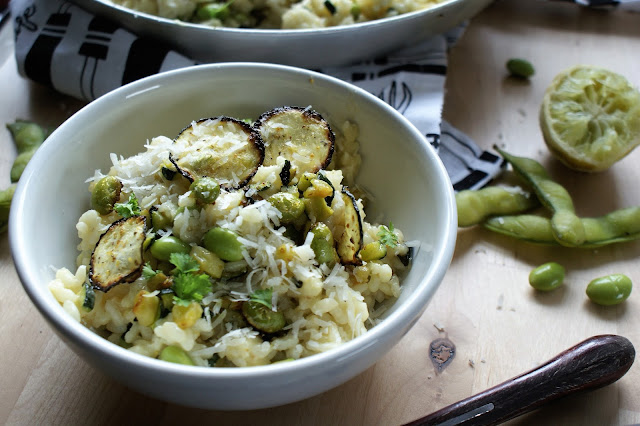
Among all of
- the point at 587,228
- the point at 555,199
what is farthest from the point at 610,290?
the point at 555,199

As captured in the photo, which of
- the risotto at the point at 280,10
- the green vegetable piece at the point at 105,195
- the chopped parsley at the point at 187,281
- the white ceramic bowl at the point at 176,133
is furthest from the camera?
the risotto at the point at 280,10

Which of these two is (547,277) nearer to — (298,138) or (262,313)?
(298,138)

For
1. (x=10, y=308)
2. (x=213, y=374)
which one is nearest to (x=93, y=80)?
(x=10, y=308)

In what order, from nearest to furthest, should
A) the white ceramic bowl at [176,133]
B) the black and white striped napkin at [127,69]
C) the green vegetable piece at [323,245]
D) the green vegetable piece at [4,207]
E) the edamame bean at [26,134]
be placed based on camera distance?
the white ceramic bowl at [176,133], the green vegetable piece at [323,245], the green vegetable piece at [4,207], the edamame bean at [26,134], the black and white striped napkin at [127,69]

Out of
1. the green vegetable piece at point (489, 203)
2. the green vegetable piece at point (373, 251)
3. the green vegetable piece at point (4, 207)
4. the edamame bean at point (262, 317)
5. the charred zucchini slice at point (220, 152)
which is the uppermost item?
the charred zucchini slice at point (220, 152)

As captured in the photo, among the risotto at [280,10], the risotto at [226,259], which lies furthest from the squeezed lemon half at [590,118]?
the risotto at [226,259]

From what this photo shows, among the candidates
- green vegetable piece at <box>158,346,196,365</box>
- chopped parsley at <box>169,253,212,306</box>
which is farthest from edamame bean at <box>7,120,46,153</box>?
green vegetable piece at <box>158,346,196,365</box>

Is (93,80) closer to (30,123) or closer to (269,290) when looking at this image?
(30,123)

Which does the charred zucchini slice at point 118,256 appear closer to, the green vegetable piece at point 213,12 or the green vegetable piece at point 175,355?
→ the green vegetable piece at point 175,355
